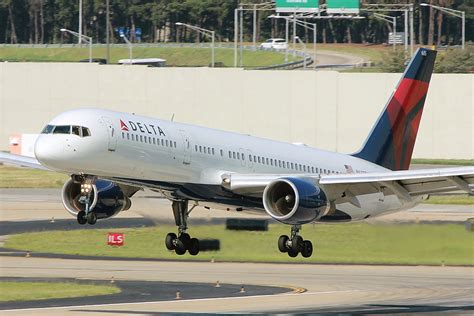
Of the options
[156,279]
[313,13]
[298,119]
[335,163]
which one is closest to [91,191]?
[335,163]

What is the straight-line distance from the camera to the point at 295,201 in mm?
55500

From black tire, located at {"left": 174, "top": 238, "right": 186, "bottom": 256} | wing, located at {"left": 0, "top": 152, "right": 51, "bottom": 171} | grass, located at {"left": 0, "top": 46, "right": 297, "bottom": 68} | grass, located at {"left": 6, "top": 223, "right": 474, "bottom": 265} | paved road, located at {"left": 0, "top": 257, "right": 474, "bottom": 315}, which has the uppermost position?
grass, located at {"left": 0, "top": 46, "right": 297, "bottom": 68}

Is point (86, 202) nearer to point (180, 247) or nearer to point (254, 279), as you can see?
point (180, 247)

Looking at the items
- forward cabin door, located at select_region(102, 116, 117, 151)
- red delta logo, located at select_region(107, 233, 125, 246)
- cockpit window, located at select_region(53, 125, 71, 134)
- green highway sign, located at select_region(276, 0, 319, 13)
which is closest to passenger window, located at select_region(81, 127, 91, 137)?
cockpit window, located at select_region(53, 125, 71, 134)

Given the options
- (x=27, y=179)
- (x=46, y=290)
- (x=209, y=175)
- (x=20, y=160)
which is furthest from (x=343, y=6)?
(x=209, y=175)

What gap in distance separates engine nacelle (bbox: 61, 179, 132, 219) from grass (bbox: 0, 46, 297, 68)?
121170mm

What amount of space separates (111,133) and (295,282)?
39668mm

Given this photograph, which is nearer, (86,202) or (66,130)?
(66,130)

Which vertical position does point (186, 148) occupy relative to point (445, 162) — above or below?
above

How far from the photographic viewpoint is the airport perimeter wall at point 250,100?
12962 cm

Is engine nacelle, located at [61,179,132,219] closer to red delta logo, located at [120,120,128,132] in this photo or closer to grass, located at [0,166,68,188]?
red delta logo, located at [120,120,128,132]

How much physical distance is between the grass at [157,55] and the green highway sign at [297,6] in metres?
19.2

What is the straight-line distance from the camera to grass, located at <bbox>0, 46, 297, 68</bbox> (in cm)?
18275

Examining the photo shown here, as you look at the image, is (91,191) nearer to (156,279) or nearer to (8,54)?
(156,279)
